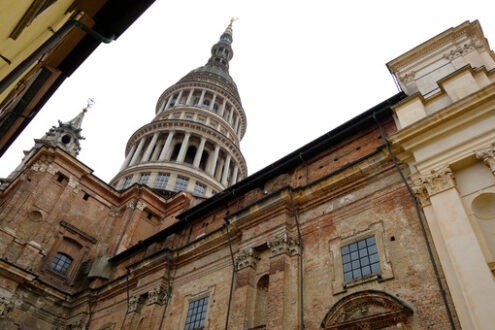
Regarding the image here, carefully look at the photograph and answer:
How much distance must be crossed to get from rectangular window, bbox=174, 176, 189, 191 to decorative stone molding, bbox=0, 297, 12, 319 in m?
19.4

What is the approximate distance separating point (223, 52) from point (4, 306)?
189ft

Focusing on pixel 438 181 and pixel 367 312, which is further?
pixel 438 181

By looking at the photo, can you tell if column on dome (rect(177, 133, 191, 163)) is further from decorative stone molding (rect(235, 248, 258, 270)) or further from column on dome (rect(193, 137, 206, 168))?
decorative stone molding (rect(235, 248, 258, 270))

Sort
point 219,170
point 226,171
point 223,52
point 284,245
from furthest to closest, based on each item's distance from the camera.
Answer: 1. point 223,52
2. point 219,170
3. point 226,171
4. point 284,245

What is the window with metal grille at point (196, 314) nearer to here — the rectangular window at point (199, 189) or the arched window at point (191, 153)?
the rectangular window at point (199, 189)

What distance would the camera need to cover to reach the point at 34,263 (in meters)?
23.5

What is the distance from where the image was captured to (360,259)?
41.4ft

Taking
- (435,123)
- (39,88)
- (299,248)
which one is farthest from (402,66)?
(39,88)

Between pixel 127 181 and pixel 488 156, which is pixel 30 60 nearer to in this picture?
pixel 488 156

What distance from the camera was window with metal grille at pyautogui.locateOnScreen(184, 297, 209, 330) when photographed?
15863mm

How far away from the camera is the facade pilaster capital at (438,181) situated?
11539mm

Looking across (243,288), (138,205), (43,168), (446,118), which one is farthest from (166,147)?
(446,118)

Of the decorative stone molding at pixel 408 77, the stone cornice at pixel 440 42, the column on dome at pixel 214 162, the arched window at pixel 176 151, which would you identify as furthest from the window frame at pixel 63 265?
the decorative stone molding at pixel 408 77

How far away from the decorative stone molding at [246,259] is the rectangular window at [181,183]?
79.6ft
